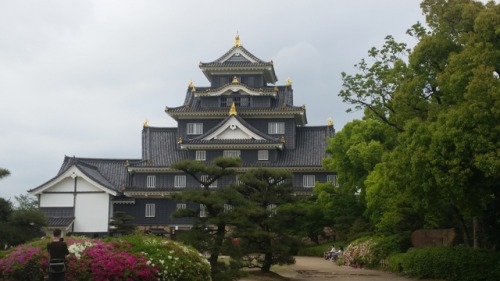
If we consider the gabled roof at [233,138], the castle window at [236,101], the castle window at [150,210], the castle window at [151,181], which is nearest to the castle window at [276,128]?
the gabled roof at [233,138]

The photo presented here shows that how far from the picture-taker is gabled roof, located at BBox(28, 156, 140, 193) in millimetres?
49625

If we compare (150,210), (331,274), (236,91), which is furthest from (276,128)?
(331,274)

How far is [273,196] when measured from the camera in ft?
94.8

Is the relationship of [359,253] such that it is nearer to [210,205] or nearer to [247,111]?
[210,205]

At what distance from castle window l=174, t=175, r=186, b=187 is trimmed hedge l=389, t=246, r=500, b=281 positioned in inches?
1098

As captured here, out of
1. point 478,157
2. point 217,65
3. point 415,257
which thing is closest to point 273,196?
point 415,257

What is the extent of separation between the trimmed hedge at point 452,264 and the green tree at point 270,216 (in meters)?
5.11

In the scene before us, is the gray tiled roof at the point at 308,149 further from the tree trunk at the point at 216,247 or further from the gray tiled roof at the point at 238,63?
the tree trunk at the point at 216,247

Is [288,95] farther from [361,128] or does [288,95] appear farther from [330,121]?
[361,128]

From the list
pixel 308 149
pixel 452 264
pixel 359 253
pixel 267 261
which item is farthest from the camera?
pixel 308 149

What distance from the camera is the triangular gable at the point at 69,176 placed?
49.4 metres

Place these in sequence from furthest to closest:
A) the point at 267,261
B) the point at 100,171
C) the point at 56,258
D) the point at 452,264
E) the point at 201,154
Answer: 1. the point at 100,171
2. the point at 201,154
3. the point at 267,261
4. the point at 452,264
5. the point at 56,258

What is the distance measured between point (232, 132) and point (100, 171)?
38.0 feet

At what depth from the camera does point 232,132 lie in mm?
52969
